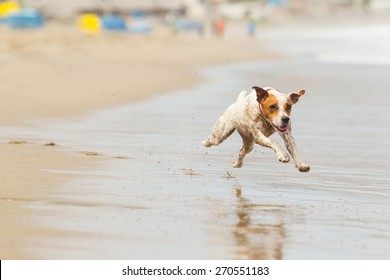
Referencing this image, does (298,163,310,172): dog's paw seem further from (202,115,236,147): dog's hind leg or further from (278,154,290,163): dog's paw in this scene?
(202,115,236,147): dog's hind leg

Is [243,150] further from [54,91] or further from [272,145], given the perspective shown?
[54,91]

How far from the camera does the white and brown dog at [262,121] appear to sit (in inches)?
379

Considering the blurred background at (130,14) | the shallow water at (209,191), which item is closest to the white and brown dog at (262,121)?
the shallow water at (209,191)

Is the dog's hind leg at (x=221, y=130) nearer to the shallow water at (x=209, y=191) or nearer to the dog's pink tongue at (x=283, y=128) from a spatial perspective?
the shallow water at (x=209, y=191)

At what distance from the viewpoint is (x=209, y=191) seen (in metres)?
9.29

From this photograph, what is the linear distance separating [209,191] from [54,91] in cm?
893

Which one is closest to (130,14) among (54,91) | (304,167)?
(54,91)

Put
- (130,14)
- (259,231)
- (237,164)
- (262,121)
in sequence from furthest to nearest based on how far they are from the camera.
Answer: (130,14) < (237,164) < (262,121) < (259,231)

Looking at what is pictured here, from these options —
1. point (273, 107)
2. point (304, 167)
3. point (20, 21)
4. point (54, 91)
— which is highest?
point (20, 21)

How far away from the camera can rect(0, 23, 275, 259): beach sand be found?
8133 mm

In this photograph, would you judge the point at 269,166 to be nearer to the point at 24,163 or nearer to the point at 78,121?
the point at 24,163

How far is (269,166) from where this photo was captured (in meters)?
11.0

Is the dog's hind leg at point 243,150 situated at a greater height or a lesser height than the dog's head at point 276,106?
lesser

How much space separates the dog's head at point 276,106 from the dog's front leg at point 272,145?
152 mm
